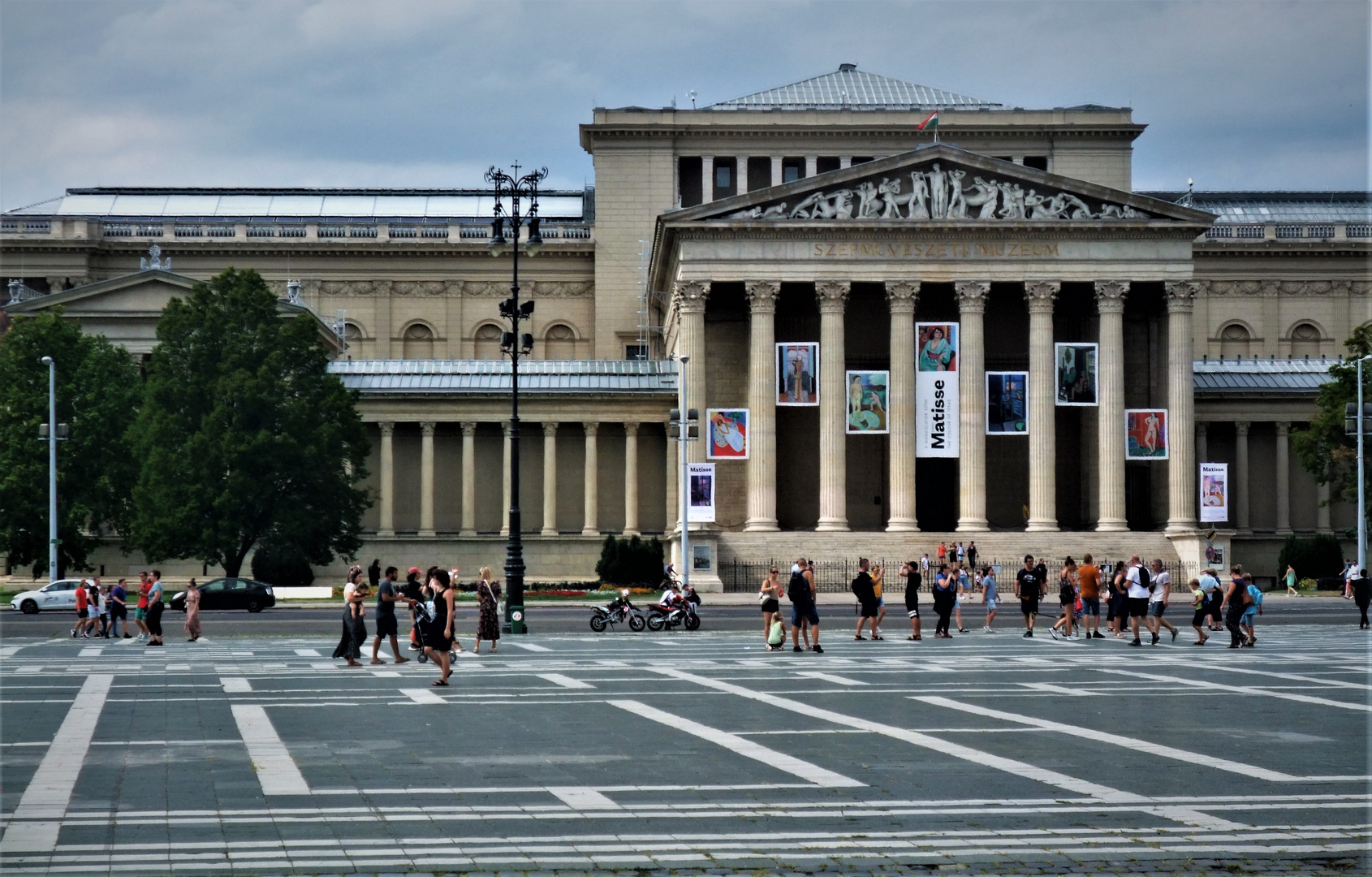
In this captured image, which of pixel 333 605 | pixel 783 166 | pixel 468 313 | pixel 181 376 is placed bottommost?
pixel 333 605

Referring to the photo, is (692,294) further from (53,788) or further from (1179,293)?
(53,788)

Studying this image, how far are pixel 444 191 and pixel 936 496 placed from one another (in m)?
46.1

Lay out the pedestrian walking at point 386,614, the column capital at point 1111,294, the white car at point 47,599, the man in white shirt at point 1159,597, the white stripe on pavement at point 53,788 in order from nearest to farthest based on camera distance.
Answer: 1. the white stripe on pavement at point 53,788
2. the pedestrian walking at point 386,614
3. the man in white shirt at point 1159,597
4. the white car at point 47,599
5. the column capital at point 1111,294

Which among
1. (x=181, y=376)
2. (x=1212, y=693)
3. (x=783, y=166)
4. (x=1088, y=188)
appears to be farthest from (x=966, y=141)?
(x=1212, y=693)

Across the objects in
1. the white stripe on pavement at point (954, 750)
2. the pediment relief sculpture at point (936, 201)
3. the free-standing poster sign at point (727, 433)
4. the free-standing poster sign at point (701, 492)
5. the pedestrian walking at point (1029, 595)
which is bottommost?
the white stripe on pavement at point (954, 750)

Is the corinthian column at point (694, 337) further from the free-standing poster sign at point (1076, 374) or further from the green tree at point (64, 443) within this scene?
the green tree at point (64, 443)

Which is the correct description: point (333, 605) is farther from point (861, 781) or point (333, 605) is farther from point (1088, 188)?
point (861, 781)

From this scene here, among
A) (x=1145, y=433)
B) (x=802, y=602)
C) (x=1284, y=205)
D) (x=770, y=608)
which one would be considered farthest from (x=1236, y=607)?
(x=1284, y=205)

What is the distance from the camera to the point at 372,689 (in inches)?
1195

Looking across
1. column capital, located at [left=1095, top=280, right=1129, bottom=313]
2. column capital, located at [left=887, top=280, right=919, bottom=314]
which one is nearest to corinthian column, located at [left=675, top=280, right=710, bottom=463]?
column capital, located at [left=887, top=280, right=919, bottom=314]

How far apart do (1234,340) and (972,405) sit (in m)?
39.2

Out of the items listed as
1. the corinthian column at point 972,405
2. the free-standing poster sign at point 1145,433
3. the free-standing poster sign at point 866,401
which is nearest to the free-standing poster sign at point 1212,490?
the free-standing poster sign at point 1145,433

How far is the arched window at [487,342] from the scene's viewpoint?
109 meters

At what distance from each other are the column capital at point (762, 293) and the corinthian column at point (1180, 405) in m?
18.8
